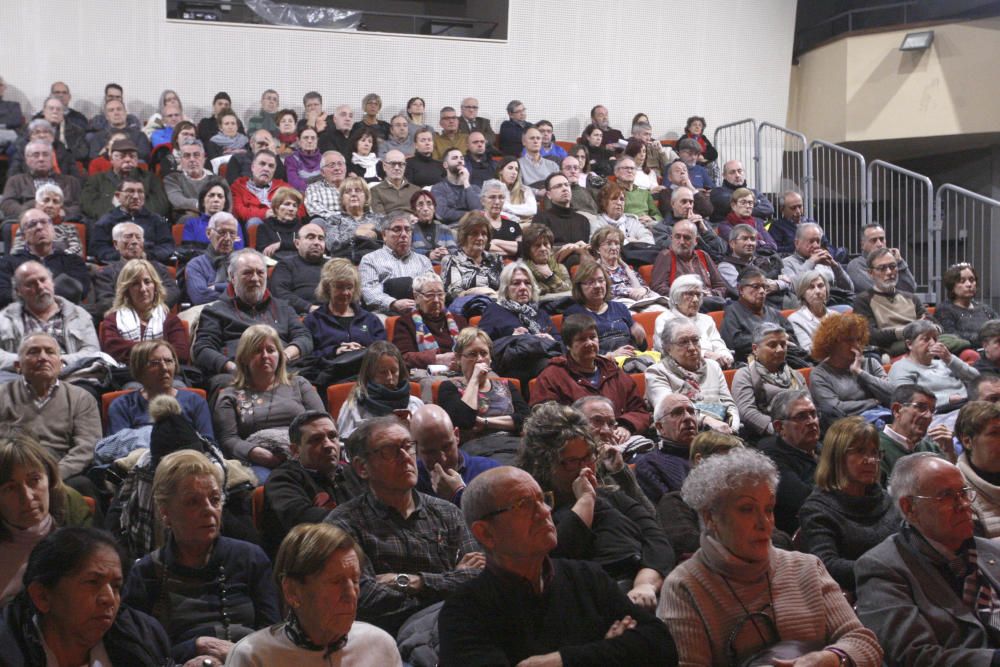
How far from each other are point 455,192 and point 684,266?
1878mm

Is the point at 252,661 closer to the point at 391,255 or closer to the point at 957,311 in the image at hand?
the point at 391,255

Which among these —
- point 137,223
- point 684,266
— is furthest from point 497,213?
point 137,223

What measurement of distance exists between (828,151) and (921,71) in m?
0.97

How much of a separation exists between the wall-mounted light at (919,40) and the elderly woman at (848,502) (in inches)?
268

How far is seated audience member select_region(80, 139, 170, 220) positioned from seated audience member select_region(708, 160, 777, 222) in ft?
12.4

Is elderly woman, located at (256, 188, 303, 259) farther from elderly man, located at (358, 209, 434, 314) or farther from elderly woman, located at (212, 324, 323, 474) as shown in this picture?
elderly woman, located at (212, 324, 323, 474)

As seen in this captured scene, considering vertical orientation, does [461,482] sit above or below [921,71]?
below

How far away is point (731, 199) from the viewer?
25.4ft

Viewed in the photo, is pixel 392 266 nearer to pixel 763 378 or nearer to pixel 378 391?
pixel 378 391

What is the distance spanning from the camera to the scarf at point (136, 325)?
461 cm

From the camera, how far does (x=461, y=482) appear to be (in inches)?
135

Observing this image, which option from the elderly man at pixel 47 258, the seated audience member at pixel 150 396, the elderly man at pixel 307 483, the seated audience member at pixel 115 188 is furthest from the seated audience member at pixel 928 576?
the seated audience member at pixel 115 188

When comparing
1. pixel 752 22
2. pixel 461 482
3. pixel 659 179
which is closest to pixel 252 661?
pixel 461 482

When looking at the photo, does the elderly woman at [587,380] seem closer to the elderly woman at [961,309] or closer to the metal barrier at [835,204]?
the elderly woman at [961,309]
